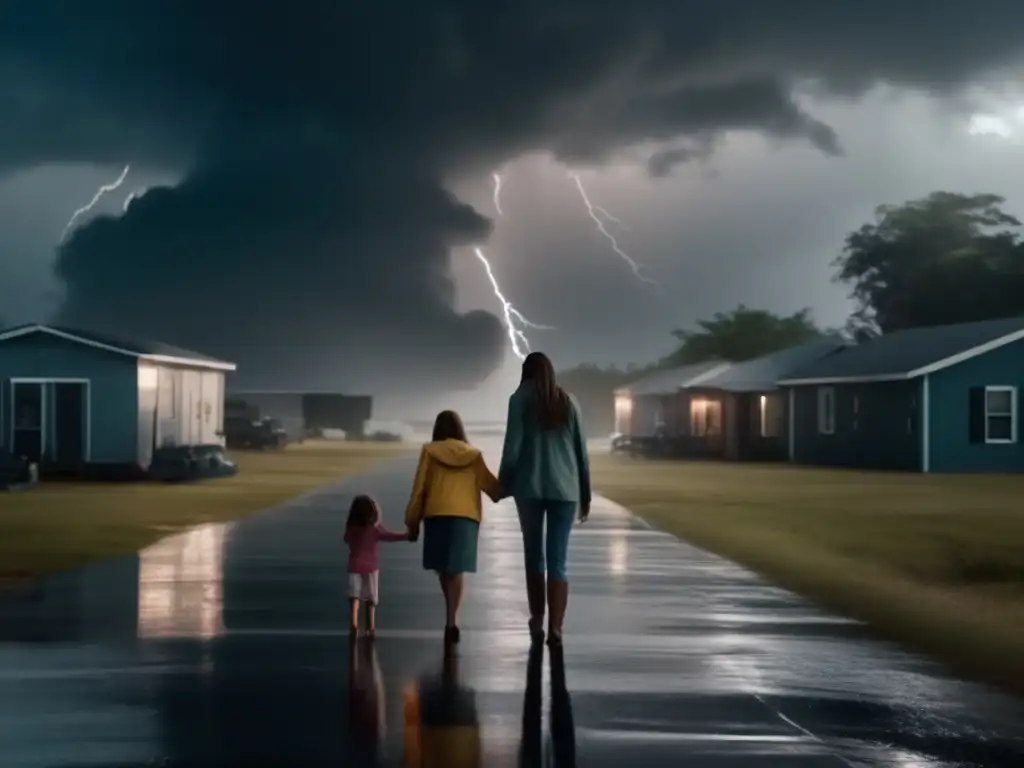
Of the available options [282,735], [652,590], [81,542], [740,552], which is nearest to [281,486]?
[81,542]

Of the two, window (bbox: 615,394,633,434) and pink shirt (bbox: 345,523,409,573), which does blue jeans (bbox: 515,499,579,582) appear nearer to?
pink shirt (bbox: 345,523,409,573)

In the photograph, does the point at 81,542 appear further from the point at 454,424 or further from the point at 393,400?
the point at 393,400

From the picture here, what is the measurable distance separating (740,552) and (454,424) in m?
8.22

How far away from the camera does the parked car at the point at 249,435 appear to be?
70.9 m

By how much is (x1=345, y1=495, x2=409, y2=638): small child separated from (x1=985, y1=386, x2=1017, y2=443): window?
35.9m

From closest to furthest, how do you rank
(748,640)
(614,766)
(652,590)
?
(614,766), (748,640), (652,590)

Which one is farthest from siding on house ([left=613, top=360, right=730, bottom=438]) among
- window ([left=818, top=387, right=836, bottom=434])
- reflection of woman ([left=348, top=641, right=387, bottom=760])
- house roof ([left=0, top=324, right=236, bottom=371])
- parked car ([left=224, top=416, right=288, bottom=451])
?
reflection of woman ([left=348, top=641, right=387, bottom=760])

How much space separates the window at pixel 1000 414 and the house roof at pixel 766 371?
1105cm

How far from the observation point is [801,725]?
8.17 meters

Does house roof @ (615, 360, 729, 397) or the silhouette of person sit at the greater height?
house roof @ (615, 360, 729, 397)

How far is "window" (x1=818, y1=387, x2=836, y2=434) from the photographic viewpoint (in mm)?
50469

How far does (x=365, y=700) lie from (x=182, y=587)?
5.94 metres

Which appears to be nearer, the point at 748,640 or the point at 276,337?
the point at 748,640

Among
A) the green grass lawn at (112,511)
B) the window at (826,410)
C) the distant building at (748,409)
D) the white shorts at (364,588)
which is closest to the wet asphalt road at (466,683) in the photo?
the white shorts at (364,588)
